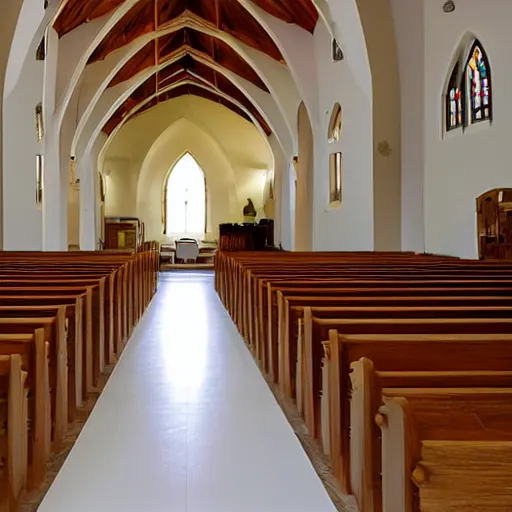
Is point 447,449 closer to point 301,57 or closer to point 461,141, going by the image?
point 461,141

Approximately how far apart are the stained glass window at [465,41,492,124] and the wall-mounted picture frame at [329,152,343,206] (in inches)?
157

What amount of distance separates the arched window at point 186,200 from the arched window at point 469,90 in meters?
15.9

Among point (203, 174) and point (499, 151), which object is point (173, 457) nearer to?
point (499, 151)

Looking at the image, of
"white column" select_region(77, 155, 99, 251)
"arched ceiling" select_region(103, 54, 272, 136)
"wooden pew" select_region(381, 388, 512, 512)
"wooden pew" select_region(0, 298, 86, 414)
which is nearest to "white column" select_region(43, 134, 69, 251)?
"white column" select_region(77, 155, 99, 251)

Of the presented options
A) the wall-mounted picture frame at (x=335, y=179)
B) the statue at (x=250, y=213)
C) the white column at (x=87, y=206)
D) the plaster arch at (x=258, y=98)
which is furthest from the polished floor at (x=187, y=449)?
the statue at (x=250, y=213)

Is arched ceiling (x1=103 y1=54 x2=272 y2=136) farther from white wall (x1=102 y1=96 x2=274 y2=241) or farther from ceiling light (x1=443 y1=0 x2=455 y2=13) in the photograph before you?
ceiling light (x1=443 y1=0 x2=455 y2=13)

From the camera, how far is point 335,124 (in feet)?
37.8

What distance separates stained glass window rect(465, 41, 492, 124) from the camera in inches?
271

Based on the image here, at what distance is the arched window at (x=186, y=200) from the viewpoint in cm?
2308

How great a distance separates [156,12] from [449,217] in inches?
324

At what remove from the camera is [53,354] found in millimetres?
2355

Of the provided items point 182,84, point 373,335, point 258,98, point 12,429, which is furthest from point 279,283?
point 182,84

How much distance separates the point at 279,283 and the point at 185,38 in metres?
13.6

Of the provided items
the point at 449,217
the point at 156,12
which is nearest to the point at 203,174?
the point at 156,12
